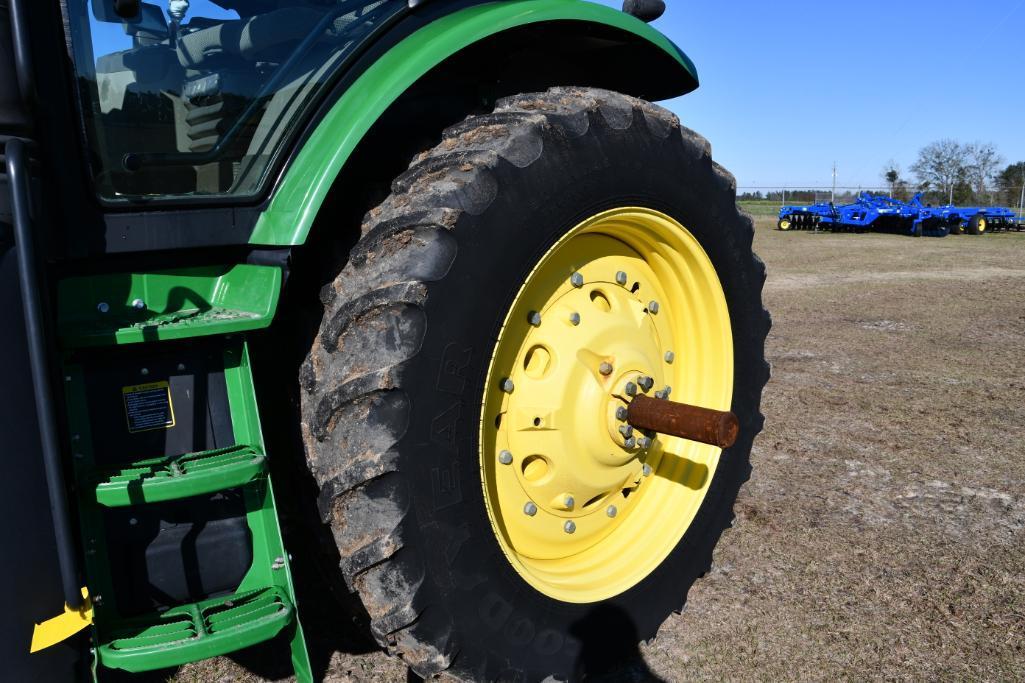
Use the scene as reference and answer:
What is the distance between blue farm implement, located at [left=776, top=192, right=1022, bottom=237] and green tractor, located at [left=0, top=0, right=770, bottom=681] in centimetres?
1969

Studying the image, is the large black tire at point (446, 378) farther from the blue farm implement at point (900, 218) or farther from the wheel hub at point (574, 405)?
the blue farm implement at point (900, 218)

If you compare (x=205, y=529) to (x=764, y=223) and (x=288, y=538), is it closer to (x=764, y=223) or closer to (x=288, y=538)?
(x=288, y=538)

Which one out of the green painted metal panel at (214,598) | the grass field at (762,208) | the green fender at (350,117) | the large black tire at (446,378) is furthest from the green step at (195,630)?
the grass field at (762,208)

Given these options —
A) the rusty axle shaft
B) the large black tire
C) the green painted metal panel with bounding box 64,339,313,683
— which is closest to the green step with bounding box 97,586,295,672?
the green painted metal panel with bounding box 64,339,313,683

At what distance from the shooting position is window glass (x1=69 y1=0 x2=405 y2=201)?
1.56 m

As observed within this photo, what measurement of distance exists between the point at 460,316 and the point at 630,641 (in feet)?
3.32

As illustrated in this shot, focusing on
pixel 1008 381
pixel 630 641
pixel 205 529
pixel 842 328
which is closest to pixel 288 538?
pixel 205 529

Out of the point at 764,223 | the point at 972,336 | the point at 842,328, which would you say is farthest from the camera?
the point at 764,223

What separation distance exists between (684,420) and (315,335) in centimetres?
89

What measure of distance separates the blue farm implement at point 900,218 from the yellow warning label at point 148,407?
811 inches

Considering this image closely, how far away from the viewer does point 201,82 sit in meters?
1.70

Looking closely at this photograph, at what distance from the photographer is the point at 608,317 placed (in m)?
2.12

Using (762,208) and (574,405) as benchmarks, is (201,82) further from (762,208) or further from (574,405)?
(762,208)

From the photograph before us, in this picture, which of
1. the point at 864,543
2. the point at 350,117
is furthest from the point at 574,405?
the point at 864,543
